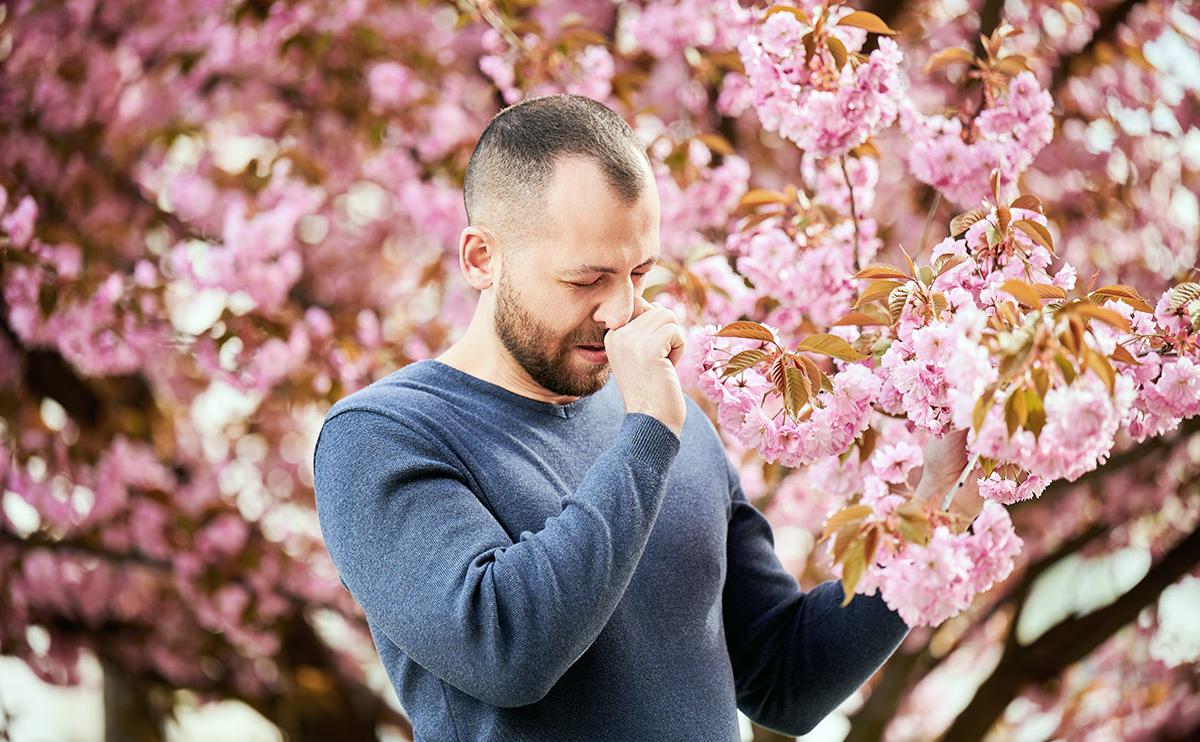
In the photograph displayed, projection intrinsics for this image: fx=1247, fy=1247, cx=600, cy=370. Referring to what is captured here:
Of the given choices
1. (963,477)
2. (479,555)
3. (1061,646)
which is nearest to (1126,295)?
(963,477)

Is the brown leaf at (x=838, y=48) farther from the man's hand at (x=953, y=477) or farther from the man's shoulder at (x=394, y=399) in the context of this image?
the man's shoulder at (x=394, y=399)

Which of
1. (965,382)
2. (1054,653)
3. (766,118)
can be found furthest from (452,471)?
(1054,653)

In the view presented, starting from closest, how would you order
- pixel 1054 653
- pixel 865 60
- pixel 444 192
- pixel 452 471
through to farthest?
pixel 452 471 → pixel 865 60 → pixel 1054 653 → pixel 444 192

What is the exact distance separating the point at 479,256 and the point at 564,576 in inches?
17.6

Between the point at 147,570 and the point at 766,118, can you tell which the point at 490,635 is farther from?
the point at 147,570

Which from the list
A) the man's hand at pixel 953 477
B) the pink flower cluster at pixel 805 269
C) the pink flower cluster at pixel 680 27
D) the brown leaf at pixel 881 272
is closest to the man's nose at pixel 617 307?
the brown leaf at pixel 881 272

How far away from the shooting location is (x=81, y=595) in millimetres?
3994

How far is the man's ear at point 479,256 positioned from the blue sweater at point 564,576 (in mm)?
116

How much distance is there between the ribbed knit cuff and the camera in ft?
4.02

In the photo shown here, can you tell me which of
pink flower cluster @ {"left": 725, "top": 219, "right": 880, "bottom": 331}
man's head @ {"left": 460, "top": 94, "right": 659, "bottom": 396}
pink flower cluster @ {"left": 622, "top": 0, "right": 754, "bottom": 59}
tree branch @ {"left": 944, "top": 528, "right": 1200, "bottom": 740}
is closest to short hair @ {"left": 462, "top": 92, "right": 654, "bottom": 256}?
man's head @ {"left": 460, "top": 94, "right": 659, "bottom": 396}

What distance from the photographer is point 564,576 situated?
1153 mm

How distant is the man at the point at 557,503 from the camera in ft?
3.85

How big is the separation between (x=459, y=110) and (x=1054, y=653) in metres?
2.23

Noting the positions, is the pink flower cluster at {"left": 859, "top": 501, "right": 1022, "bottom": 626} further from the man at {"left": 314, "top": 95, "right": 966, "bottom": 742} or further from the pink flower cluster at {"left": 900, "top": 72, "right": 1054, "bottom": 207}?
the pink flower cluster at {"left": 900, "top": 72, "right": 1054, "bottom": 207}
